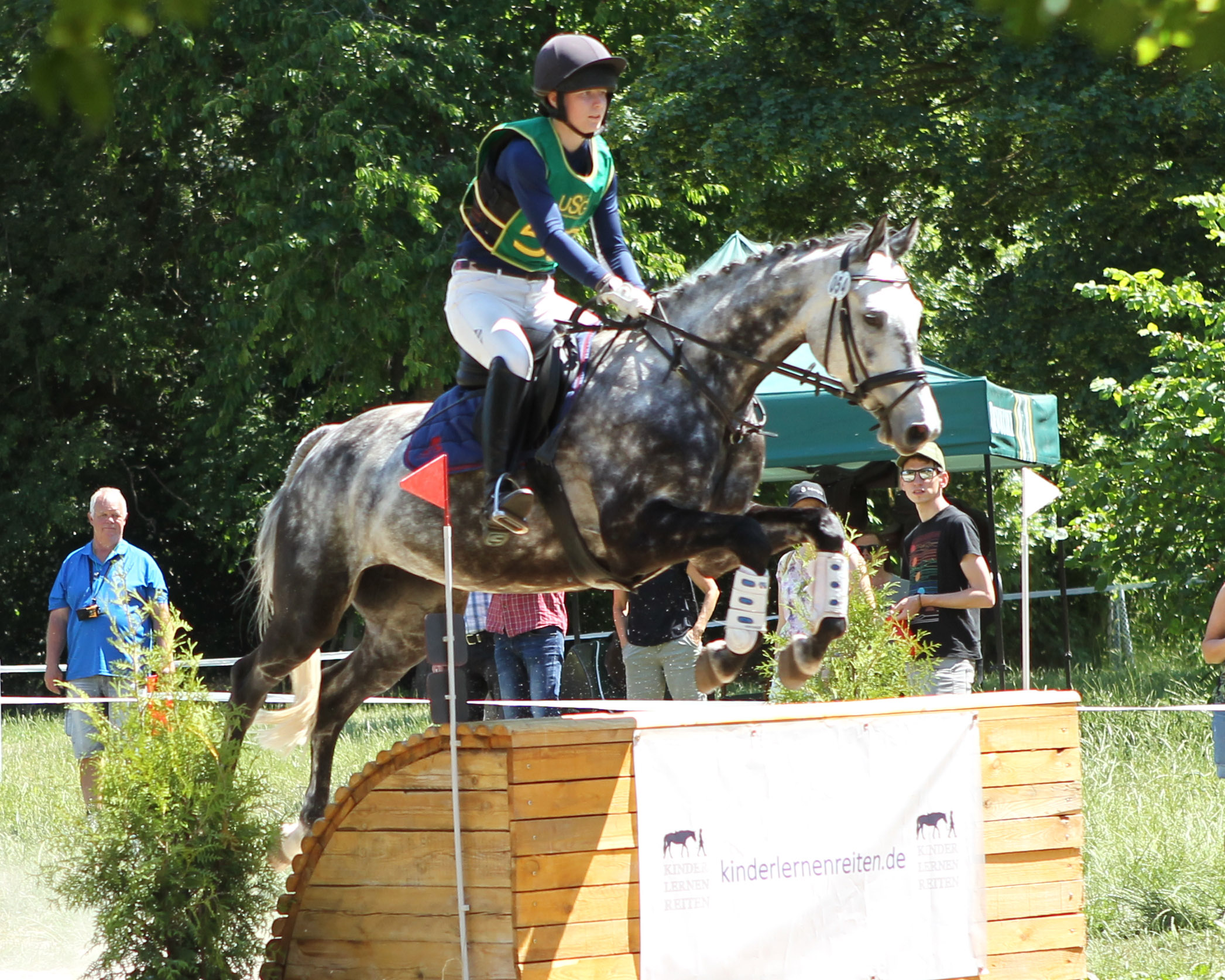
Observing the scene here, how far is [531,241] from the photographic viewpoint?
15.2 ft

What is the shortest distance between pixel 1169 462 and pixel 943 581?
2781 millimetres

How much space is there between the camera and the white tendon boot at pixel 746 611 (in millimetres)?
4441

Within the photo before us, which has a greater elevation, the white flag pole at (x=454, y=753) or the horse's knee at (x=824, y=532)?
the horse's knee at (x=824, y=532)

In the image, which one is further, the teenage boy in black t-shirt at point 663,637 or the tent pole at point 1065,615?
the tent pole at point 1065,615

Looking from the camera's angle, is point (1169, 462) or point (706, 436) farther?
point (1169, 462)

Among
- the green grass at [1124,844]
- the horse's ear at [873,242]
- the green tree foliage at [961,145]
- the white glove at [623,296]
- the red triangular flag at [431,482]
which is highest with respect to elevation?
the green tree foliage at [961,145]

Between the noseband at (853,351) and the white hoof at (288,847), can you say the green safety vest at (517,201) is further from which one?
the white hoof at (288,847)

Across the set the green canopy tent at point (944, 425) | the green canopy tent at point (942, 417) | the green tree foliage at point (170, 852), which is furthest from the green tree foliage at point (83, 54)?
the green canopy tent at point (942, 417)

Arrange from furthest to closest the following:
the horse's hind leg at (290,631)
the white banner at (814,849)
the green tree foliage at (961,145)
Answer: the green tree foliage at (961,145), the horse's hind leg at (290,631), the white banner at (814,849)

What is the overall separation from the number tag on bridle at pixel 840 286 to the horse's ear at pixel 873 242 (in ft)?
0.23

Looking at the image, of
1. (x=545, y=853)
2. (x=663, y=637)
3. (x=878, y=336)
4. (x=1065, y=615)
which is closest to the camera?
(x=545, y=853)

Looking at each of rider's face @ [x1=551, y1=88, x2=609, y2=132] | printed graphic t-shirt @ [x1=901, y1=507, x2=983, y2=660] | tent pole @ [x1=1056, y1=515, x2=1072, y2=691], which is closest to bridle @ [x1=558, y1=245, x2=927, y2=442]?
rider's face @ [x1=551, y1=88, x2=609, y2=132]

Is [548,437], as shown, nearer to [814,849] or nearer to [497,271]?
[497,271]

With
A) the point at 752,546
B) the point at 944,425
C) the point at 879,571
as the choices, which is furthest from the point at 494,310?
the point at 944,425
